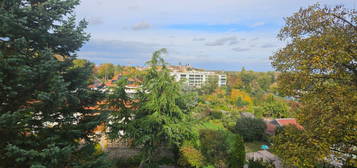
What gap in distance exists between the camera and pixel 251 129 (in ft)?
60.2

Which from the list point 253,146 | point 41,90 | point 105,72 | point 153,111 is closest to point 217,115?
point 253,146

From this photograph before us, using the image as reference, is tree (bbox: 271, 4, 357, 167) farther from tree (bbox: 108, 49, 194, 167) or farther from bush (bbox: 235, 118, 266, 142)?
bush (bbox: 235, 118, 266, 142)

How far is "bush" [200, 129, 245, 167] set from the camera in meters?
9.15

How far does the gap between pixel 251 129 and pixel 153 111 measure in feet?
42.6

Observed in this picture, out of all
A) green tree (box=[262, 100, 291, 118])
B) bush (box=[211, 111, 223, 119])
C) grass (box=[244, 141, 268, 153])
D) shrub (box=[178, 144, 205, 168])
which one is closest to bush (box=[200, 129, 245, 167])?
shrub (box=[178, 144, 205, 168])

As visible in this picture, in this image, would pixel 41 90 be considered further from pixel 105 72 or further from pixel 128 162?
pixel 105 72

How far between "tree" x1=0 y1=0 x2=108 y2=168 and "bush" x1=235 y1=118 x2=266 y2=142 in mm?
16218

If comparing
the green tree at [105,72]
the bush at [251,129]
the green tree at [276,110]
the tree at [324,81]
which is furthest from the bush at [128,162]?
the green tree at [105,72]

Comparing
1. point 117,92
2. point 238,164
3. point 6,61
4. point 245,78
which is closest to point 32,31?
point 6,61

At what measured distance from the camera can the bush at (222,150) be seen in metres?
9.15

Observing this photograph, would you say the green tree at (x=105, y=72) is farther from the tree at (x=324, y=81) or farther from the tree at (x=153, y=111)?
the tree at (x=324, y=81)

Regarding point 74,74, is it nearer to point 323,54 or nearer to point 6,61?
point 6,61

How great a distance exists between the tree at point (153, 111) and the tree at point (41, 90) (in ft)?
9.84

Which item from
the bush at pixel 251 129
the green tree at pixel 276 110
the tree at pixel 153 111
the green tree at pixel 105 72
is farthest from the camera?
the green tree at pixel 105 72
